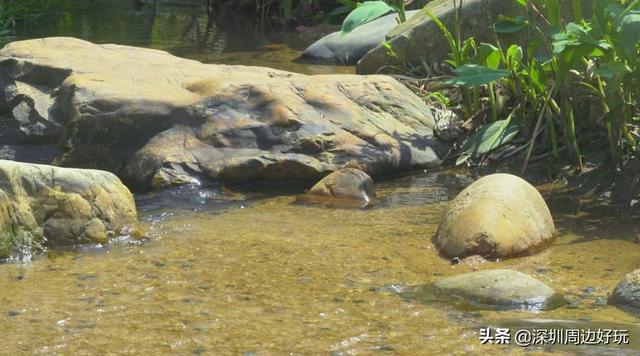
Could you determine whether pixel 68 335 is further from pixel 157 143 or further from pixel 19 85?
pixel 19 85

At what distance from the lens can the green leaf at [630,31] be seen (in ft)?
13.5

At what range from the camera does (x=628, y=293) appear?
136 inches

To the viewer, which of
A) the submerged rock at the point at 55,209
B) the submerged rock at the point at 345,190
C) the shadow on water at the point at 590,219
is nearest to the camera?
the submerged rock at the point at 55,209

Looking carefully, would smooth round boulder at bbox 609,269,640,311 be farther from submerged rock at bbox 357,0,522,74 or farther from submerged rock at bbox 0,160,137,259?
submerged rock at bbox 357,0,522,74

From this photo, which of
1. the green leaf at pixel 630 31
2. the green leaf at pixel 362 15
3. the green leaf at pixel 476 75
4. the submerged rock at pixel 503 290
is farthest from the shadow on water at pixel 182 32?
the submerged rock at pixel 503 290

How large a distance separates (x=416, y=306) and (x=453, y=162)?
7.21 ft

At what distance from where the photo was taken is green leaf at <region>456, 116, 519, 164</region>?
17.3 ft

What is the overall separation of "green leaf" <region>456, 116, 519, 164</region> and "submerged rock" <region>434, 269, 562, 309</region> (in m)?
1.76

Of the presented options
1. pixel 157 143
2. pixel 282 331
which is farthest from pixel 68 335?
pixel 157 143

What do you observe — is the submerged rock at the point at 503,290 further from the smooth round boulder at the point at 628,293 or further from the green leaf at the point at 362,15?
the green leaf at the point at 362,15

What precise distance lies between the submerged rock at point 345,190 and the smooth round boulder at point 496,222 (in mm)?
665

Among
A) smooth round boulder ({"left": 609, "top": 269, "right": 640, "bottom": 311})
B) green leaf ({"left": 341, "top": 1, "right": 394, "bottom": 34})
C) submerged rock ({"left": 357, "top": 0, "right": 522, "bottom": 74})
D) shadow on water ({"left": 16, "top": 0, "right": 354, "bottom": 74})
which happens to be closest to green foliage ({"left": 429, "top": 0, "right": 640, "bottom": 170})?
green leaf ({"left": 341, "top": 1, "right": 394, "bottom": 34})

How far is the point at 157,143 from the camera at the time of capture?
5.21 m

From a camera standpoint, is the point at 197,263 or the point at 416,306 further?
the point at 197,263
